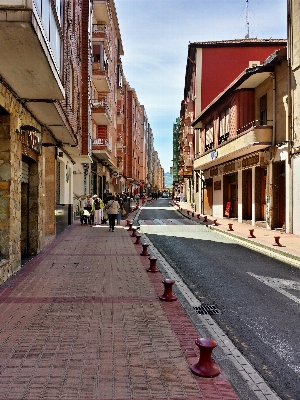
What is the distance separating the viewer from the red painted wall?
1337 inches

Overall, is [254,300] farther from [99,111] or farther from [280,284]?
[99,111]

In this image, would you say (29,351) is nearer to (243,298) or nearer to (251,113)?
(243,298)

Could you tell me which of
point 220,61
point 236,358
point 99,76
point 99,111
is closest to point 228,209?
point 99,111

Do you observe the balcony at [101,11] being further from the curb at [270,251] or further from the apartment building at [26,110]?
the curb at [270,251]

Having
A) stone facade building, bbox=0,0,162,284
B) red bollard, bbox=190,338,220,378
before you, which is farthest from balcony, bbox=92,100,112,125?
red bollard, bbox=190,338,220,378

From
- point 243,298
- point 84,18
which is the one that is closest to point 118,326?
point 243,298

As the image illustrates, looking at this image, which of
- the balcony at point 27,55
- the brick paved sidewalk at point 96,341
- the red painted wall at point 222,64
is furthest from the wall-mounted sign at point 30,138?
the red painted wall at point 222,64

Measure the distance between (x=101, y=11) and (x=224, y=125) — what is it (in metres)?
13.7

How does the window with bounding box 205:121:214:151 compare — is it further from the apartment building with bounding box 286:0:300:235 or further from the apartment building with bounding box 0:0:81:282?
the apartment building with bounding box 0:0:81:282

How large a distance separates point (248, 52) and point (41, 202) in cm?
2823

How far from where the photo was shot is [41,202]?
1149cm

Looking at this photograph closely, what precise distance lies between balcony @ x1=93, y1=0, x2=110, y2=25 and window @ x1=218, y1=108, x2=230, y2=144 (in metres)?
12.4

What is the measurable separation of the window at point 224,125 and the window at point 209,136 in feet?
7.24

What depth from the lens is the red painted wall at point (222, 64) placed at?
33969mm
